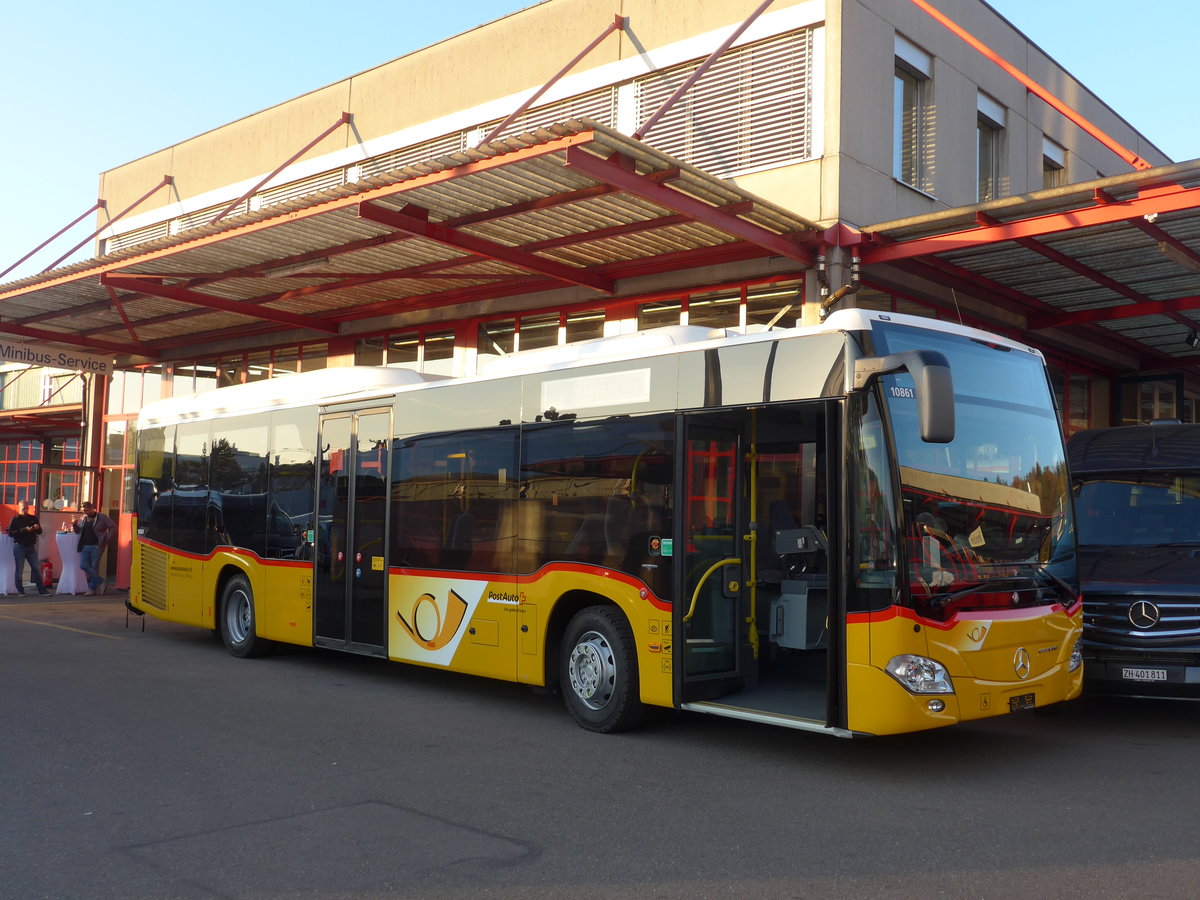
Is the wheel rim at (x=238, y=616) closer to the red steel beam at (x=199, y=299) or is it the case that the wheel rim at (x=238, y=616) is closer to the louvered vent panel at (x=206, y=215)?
the red steel beam at (x=199, y=299)

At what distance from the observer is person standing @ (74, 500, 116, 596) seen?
21156 millimetres

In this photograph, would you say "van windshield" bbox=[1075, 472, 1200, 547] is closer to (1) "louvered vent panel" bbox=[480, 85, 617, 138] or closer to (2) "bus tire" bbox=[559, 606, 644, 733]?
(2) "bus tire" bbox=[559, 606, 644, 733]

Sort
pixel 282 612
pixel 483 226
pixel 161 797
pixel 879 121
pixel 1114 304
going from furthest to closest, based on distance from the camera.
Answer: pixel 1114 304 → pixel 879 121 → pixel 483 226 → pixel 282 612 → pixel 161 797

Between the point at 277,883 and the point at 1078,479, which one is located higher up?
the point at 1078,479

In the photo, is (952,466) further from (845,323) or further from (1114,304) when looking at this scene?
(1114,304)

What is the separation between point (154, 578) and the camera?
14898 mm

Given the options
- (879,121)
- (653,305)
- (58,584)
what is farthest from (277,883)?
(58,584)

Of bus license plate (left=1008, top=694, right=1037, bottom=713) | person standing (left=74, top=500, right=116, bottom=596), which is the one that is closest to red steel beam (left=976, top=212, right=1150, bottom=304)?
bus license plate (left=1008, top=694, right=1037, bottom=713)

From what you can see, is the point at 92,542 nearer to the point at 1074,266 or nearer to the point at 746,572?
the point at 746,572

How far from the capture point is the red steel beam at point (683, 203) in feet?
35.5

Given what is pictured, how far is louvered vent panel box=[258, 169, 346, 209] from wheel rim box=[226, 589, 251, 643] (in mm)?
9013

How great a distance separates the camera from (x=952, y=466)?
7.43 m

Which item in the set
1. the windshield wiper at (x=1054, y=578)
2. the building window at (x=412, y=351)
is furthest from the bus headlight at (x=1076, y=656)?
the building window at (x=412, y=351)

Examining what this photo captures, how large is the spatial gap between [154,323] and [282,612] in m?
10.5
